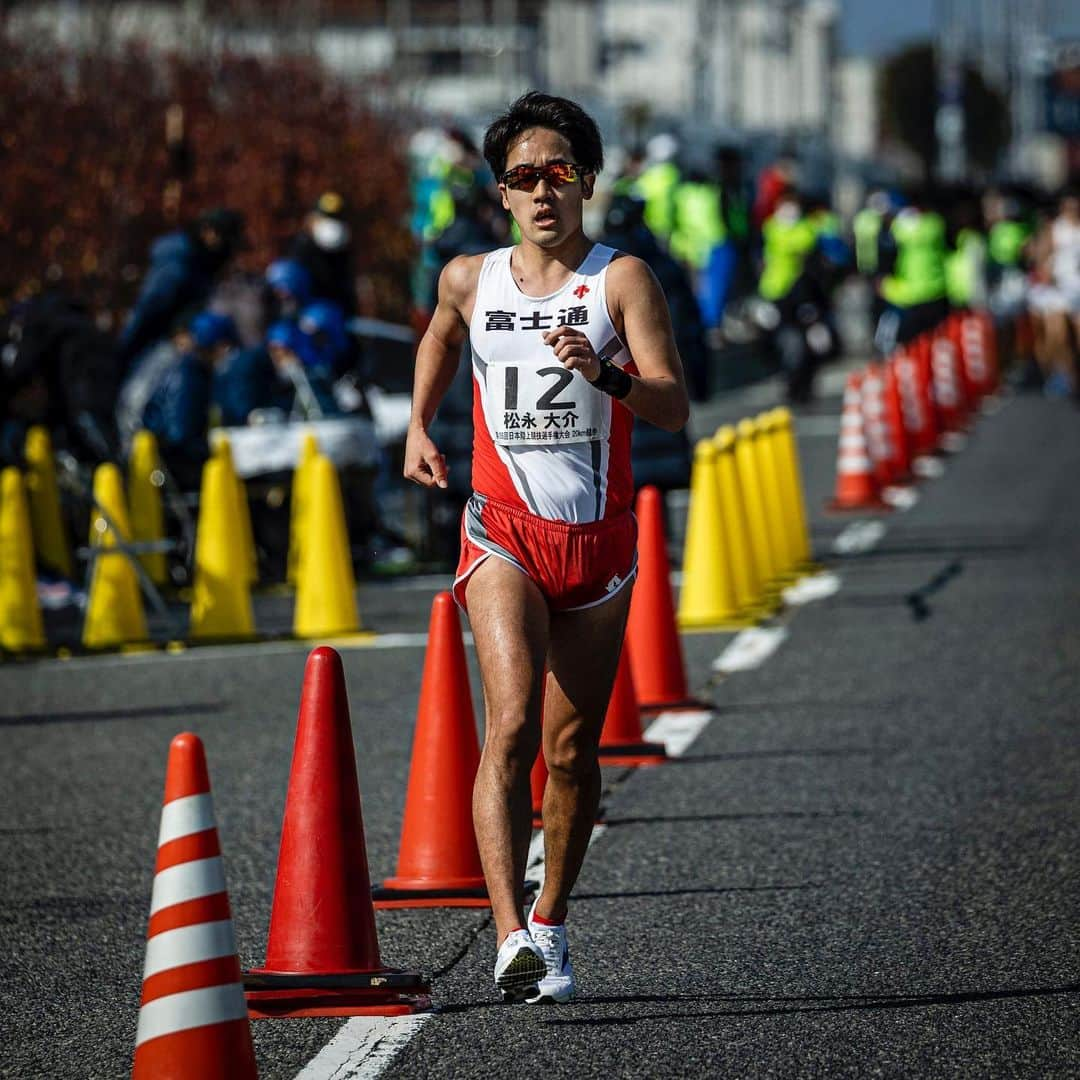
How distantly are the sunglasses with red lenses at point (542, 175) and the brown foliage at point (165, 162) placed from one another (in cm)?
1198

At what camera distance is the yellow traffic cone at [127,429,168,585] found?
47.0 feet

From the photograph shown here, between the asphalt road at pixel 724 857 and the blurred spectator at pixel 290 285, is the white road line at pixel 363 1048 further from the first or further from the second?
the blurred spectator at pixel 290 285

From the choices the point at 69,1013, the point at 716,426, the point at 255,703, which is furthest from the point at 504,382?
the point at 716,426

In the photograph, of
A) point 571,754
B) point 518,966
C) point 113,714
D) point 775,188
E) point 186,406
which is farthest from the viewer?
point 775,188

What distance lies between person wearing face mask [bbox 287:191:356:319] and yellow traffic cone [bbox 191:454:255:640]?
394 centimetres

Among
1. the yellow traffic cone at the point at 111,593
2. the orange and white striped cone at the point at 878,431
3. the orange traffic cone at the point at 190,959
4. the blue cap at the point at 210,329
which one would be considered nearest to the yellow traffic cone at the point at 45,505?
the blue cap at the point at 210,329

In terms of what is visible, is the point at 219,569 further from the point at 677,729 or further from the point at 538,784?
the point at 538,784

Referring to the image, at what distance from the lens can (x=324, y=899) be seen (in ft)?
19.8

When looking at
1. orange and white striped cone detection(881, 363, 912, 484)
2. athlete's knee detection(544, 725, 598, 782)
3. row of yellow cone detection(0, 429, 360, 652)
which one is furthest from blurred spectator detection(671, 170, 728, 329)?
athlete's knee detection(544, 725, 598, 782)

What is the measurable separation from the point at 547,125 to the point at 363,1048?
6.74ft

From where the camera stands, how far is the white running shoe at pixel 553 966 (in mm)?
5910

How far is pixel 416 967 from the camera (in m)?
6.46

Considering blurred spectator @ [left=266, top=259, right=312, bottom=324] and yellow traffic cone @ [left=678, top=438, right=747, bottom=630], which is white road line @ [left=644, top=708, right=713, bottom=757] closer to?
yellow traffic cone @ [left=678, top=438, right=747, bottom=630]

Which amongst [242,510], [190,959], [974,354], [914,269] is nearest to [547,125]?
[190,959]
